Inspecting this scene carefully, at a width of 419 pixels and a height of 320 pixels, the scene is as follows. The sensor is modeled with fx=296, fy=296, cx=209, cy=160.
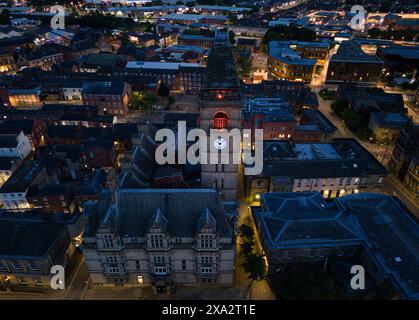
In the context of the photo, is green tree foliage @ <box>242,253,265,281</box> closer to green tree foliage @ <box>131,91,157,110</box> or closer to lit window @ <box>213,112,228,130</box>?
lit window @ <box>213,112,228,130</box>

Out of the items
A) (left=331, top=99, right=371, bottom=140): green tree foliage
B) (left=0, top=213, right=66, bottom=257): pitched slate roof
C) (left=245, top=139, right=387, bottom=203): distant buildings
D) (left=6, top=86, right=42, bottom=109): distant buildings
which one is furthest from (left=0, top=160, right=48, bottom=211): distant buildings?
(left=331, top=99, right=371, bottom=140): green tree foliage

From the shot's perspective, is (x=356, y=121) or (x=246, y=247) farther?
(x=356, y=121)

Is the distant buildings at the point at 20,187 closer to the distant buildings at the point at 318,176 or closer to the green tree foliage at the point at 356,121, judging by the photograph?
the distant buildings at the point at 318,176

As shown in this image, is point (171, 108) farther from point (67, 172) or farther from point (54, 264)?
point (54, 264)

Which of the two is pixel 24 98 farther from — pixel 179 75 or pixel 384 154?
pixel 384 154

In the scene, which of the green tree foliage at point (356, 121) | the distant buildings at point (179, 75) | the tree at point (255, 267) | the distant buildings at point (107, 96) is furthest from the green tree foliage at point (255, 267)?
the distant buildings at point (179, 75)

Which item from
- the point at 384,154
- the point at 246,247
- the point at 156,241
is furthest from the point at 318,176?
the point at 156,241

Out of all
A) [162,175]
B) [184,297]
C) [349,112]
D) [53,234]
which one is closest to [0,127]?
[53,234]
